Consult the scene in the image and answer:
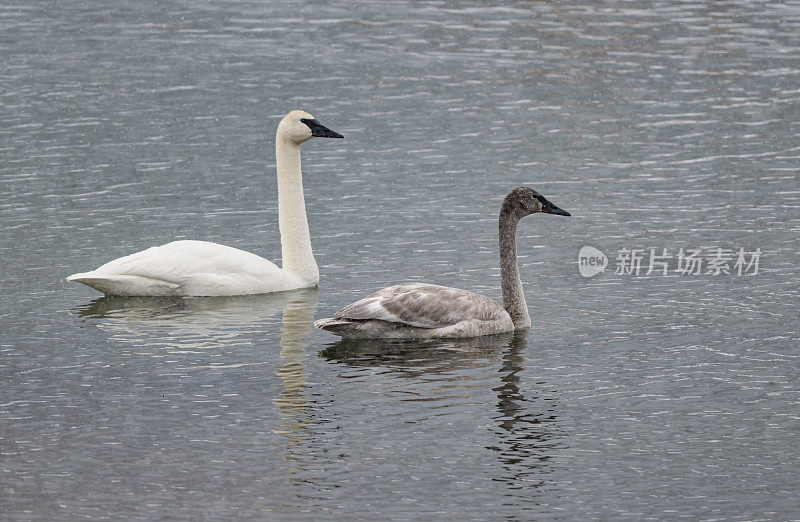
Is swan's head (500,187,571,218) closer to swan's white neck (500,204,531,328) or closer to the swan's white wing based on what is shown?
swan's white neck (500,204,531,328)

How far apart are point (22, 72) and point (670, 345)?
18.7 m

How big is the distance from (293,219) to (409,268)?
1453mm

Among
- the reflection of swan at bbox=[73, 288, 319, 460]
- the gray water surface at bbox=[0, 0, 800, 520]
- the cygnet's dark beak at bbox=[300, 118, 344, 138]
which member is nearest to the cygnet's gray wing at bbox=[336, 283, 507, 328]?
the gray water surface at bbox=[0, 0, 800, 520]

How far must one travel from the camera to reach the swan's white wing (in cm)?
1460

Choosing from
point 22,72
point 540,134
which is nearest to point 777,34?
point 540,134

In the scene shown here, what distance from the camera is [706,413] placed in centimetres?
1084

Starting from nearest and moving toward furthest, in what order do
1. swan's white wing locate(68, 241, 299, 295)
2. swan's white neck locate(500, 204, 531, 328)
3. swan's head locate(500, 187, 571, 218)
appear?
1. swan's white neck locate(500, 204, 531, 328)
2. swan's head locate(500, 187, 571, 218)
3. swan's white wing locate(68, 241, 299, 295)

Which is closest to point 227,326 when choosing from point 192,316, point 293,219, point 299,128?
point 192,316

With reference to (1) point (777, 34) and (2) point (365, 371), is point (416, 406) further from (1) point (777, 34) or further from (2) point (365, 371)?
(1) point (777, 34)

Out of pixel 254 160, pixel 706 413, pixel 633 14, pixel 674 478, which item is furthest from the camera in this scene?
pixel 633 14

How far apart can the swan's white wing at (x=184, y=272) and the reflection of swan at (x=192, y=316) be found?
127mm

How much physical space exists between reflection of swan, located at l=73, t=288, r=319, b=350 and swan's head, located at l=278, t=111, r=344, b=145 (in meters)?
1.81

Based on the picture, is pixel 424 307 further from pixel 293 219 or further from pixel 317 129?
pixel 317 129

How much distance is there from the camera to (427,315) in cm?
1301
